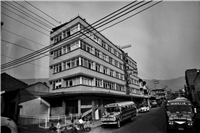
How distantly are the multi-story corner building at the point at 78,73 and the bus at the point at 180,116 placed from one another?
11.2 meters

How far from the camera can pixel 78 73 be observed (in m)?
22.1

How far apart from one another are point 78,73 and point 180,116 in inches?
610

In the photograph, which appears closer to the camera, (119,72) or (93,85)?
(93,85)

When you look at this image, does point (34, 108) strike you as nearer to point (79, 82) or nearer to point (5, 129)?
point (79, 82)

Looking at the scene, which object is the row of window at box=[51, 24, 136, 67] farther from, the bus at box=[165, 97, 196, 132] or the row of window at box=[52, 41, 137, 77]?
the bus at box=[165, 97, 196, 132]

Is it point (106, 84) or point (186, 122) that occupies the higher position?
point (106, 84)

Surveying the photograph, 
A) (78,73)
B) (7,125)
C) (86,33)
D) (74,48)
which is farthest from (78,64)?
(7,125)

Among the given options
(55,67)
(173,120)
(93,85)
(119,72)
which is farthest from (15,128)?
(119,72)

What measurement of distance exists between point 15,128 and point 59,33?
2504 centimetres

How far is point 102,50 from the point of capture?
30.9 meters

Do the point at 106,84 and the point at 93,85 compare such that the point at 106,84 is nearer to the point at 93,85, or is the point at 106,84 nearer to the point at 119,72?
the point at 93,85

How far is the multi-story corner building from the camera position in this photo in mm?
→ 21656

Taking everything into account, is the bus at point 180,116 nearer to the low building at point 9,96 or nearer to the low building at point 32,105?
the low building at point 32,105

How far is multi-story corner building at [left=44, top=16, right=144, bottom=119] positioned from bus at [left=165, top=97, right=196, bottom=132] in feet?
36.9
